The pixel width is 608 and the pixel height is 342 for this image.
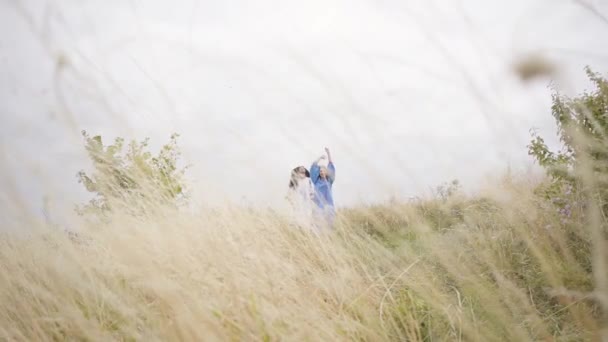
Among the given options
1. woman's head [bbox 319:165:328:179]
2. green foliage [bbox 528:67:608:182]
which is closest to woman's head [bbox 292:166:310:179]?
woman's head [bbox 319:165:328:179]

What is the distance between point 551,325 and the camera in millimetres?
1629

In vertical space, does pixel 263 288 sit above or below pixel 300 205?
below

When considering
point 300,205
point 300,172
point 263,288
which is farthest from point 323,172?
point 263,288

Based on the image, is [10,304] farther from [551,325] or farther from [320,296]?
[551,325]

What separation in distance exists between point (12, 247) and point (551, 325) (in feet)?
11.1

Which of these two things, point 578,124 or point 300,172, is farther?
point 300,172

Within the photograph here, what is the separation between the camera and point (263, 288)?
4.58ft

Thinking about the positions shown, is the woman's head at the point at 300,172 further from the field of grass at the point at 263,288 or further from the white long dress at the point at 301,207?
the field of grass at the point at 263,288

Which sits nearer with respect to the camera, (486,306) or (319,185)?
(486,306)

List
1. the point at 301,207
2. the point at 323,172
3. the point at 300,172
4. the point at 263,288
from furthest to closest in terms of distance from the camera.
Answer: the point at 323,172, the point at 300,172, the point at 301,207, the point at 263,288

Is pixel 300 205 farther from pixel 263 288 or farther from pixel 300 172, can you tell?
pixel 300 172

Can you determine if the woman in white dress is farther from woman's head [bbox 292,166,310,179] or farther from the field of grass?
woman's head [bbox 292,166,310,179]

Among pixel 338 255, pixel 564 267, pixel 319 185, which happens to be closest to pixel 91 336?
pixel 338 255

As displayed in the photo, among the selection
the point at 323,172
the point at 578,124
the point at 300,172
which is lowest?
the point at 578,124
